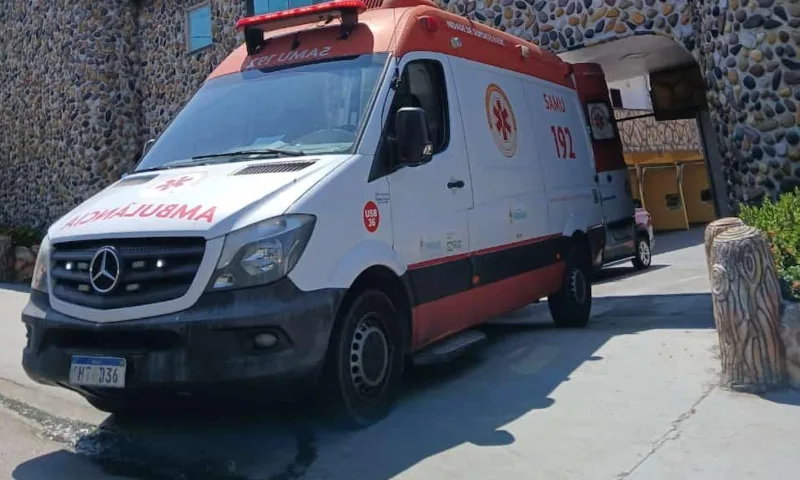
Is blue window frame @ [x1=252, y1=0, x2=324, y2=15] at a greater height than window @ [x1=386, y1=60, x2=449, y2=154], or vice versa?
blue window frame @ [x1=252, y1=0, x2=324, y2=15]

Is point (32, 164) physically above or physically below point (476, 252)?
above

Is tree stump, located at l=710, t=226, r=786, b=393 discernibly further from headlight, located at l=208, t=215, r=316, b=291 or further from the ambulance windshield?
headlight, located at l=208, t=215, r=316, b=291

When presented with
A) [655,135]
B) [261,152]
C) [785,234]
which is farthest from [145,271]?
[655,135]

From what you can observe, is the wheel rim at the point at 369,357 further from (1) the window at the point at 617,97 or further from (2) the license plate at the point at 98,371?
(1) the window at the point at 617,97

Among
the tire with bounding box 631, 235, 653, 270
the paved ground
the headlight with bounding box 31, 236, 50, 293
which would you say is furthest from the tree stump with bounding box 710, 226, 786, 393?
the tire with bounding box 631, 235, 653, 270

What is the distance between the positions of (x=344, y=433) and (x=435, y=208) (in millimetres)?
1658

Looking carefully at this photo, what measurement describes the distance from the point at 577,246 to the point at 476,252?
7.84 feet

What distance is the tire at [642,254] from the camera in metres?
14.0

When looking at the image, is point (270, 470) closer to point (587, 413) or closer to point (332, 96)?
point (587, 413)

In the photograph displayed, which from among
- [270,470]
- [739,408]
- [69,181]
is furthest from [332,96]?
[69,181]

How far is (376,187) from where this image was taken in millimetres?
4820

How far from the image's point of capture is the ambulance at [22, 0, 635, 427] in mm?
4070

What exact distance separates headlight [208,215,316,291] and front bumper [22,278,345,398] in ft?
0.17

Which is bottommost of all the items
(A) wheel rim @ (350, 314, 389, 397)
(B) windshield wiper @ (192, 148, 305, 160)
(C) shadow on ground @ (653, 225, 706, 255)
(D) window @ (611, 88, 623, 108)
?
(C) shadow on ground @ (653, 225, 706, 255)
